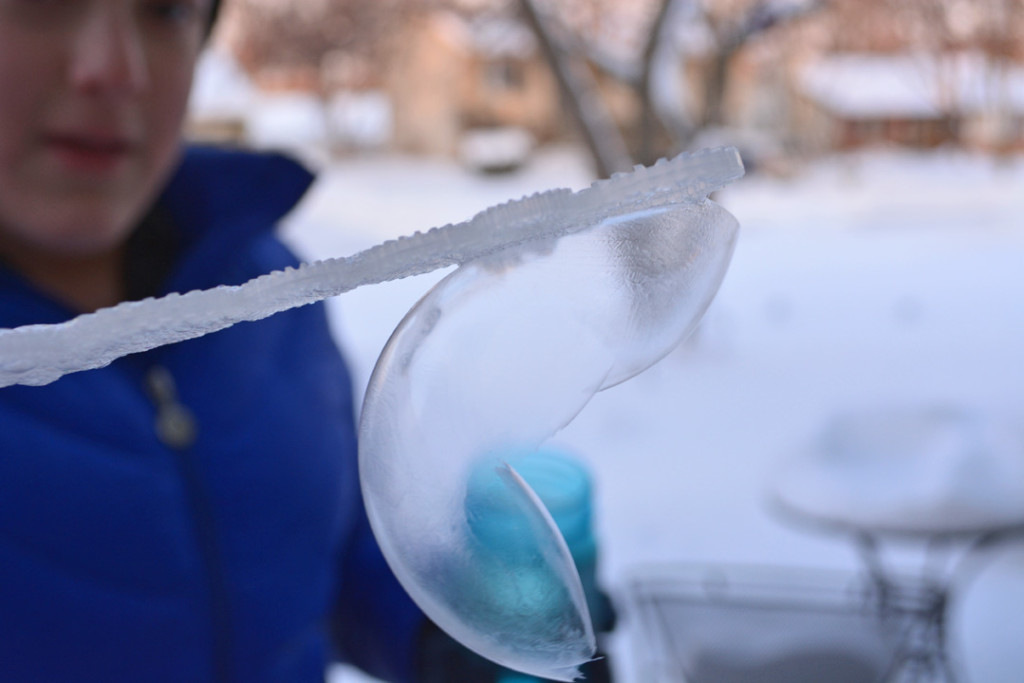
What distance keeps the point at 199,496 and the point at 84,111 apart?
0.50m

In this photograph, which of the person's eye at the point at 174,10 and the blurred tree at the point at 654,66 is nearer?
the person's eye at the point at 174,10

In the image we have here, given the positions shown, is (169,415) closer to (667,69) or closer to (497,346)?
(497,346)

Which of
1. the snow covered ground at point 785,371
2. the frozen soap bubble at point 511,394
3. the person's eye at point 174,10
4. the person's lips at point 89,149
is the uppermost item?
the snow covered ground at point 785,371

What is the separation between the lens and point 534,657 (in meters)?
0.49

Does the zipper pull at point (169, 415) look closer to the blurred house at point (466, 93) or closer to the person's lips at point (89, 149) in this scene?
the person's lips at point (89, 149)

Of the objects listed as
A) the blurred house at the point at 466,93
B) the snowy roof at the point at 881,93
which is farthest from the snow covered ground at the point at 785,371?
the blurred house at the point at 466,93

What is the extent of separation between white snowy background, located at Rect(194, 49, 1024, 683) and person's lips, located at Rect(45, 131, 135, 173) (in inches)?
18.1

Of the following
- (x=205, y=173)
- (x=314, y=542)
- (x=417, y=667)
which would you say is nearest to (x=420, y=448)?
(x=314, y=542)

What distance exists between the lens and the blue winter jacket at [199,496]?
0.94 m

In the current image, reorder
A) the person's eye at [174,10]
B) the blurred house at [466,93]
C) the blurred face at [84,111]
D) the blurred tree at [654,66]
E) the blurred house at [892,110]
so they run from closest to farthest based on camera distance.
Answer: the blurred face at [84,111] → the person's eye at [174,10] → the blurred tree at [654,66] → the blurred house at [892,110] → the blurred house at [466,93]

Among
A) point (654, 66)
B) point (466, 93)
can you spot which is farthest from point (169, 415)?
point (466, 93)

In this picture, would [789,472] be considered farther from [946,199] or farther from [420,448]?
[946,199]

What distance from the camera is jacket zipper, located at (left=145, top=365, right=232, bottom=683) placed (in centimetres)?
107

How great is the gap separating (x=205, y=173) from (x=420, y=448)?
108 centimetres
